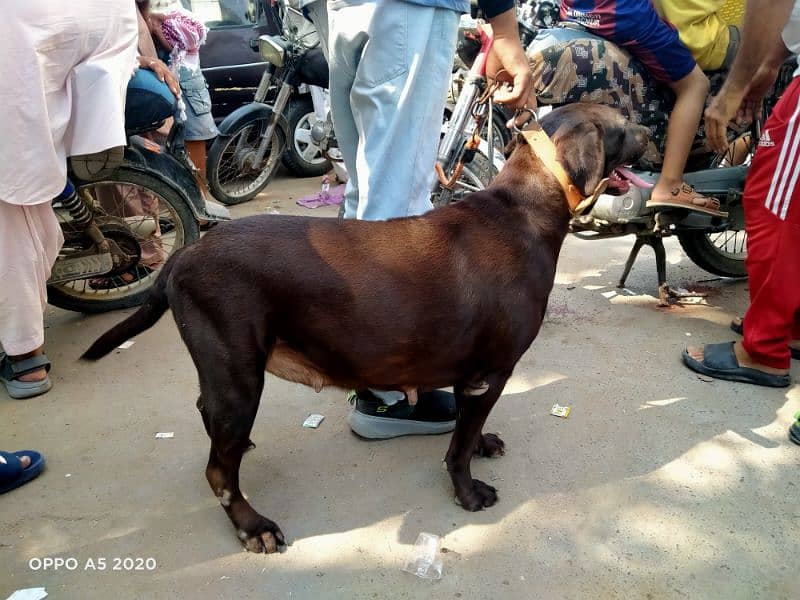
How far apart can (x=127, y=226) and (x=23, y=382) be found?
115 centimetres

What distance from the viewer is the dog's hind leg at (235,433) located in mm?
2020

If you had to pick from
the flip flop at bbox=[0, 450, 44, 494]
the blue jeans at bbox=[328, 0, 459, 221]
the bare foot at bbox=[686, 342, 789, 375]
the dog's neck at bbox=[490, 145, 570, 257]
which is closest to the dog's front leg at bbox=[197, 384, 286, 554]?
the flip flop at bbox=[0, 450, 44, 494]

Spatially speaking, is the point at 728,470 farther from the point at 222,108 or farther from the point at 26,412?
the point at 222,108

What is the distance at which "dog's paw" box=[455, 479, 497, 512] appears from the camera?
7.80 feet

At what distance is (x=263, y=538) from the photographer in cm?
221

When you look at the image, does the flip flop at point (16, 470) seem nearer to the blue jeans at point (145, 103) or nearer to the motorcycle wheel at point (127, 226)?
the motorcycle wheel at point (127, 226)

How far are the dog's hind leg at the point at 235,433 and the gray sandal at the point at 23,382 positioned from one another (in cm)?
133

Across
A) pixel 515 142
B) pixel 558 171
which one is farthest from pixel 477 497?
pixel 515 142

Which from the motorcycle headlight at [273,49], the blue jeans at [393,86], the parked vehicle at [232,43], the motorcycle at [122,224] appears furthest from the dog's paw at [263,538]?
the parked vehicle at [232,43]

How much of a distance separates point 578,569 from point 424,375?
0.86 m

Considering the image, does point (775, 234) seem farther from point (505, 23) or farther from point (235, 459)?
point (235, 459)

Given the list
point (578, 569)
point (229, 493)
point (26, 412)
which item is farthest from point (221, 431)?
point (26, 412)

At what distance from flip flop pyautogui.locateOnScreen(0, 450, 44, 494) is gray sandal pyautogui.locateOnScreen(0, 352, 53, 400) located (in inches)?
22.8

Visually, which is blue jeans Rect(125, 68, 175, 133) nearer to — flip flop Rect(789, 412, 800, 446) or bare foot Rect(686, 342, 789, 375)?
bare foot Rect(686, 342, 789, 375)
